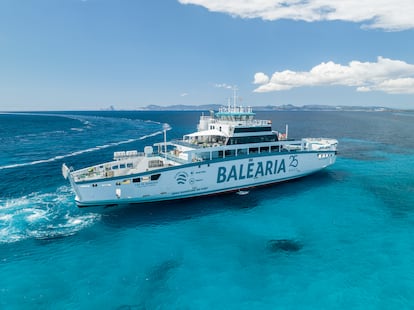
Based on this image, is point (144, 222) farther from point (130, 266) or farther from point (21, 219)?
point (21, 219)

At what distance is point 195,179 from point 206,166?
1921 millimetres

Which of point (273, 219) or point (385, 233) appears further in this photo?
point (273, 219)

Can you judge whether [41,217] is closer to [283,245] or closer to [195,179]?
[195,179]

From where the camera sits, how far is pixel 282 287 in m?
15.8

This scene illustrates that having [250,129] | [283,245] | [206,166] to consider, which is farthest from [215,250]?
[250,129]

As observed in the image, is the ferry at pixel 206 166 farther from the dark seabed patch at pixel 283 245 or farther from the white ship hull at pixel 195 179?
the dark seabed patch at pixel 283 245

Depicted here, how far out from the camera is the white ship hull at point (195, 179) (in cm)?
2538

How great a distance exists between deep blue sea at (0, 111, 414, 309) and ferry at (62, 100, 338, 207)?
159cm

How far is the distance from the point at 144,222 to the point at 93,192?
6.06m

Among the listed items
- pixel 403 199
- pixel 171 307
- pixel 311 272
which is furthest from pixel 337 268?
pixel 403 199

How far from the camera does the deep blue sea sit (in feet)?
49.5

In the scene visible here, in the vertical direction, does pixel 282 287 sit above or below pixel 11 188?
below

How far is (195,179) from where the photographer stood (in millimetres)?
28719

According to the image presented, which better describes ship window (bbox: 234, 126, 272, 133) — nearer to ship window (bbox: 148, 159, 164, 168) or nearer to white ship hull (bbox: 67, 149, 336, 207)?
white ship hull (bbox: 67, 149, 336, 207)
